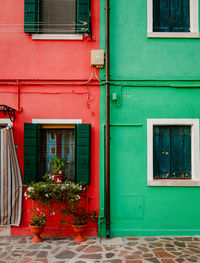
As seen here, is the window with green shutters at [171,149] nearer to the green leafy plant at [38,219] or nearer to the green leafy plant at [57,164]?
the green leafy plant at [57,164]

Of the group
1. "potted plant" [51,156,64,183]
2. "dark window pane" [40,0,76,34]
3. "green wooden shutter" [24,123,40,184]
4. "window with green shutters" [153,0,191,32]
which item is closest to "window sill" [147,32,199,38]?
"window with green shutters" [153,0,191,32]

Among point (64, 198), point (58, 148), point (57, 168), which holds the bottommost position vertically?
point (64, 198)

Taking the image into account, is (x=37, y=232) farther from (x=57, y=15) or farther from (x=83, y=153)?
(x=57, y=15)

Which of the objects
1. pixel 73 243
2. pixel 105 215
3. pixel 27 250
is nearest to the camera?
pixel 27 250

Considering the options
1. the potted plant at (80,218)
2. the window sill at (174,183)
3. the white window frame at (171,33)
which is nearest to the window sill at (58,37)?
the white window frame at (171,33)

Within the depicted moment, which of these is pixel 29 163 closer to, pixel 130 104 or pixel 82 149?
pixel 82 149

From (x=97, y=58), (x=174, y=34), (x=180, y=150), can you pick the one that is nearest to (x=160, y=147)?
Result: (x=180, y=150)

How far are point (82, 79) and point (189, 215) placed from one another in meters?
3.94

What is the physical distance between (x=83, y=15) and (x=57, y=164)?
3.50m

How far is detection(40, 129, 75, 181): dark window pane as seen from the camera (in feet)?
20.2

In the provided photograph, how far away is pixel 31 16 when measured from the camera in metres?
6.05

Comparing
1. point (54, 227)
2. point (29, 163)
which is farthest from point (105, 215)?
point (29, 163)

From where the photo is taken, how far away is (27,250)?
5.11m

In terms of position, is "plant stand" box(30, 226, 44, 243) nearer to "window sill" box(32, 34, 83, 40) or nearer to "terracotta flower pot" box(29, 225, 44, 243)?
"terracotta flower pot" box(29, 225, 44, 243)
